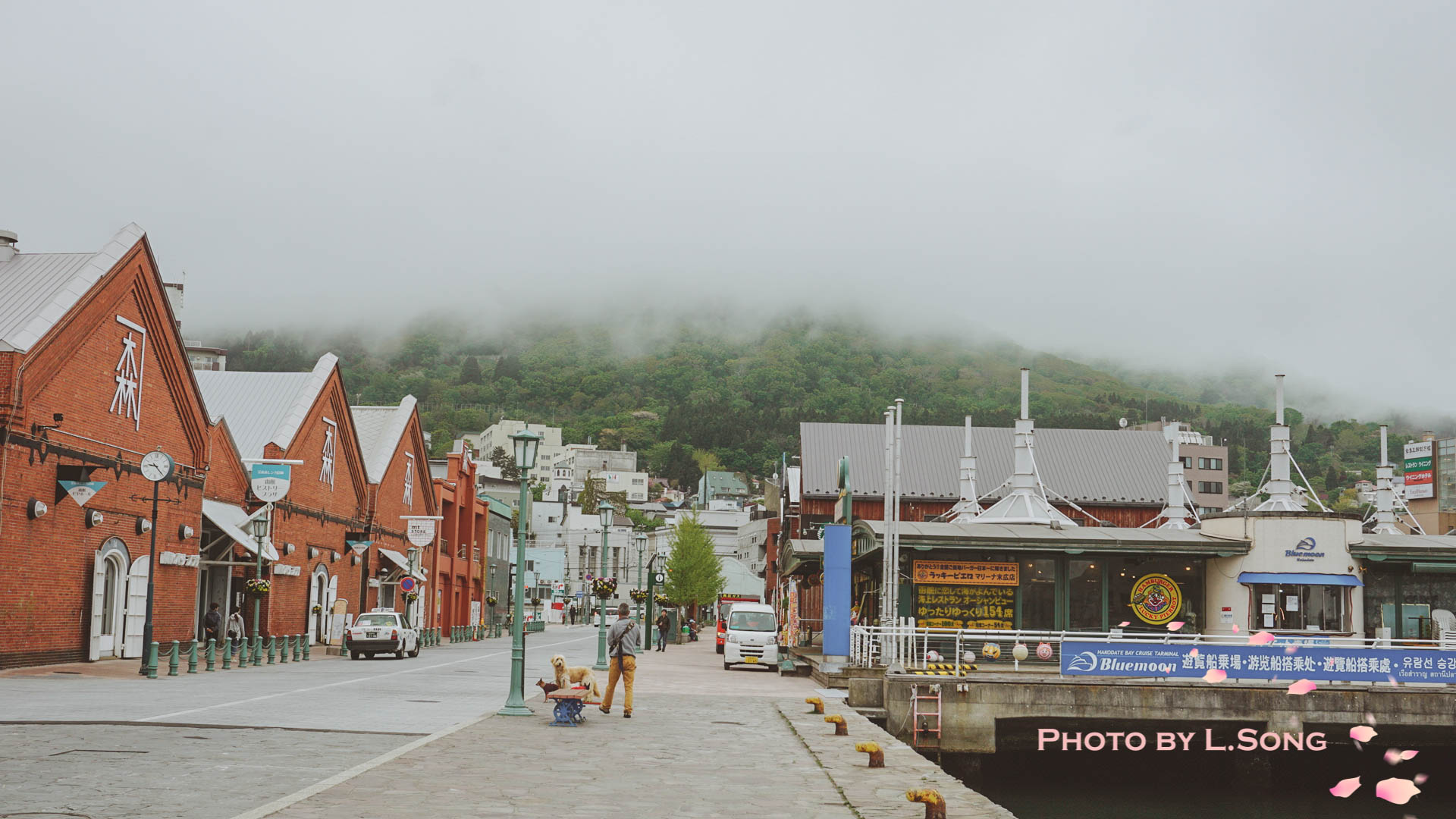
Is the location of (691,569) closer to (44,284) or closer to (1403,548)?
(1403,548)

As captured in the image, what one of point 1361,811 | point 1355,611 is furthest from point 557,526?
point 1361,811

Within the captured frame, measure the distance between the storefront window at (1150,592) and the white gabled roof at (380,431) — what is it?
99.8 ft

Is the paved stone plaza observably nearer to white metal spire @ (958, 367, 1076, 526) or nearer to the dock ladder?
the dock ladder

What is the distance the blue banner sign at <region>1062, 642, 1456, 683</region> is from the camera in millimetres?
25203

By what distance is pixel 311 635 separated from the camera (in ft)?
149

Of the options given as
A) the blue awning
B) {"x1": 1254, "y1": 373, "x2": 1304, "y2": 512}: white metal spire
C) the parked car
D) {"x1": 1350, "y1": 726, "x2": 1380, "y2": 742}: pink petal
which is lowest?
{"x1": 1350, "y1": 726, "x2": 1380, "y2": 742}: pink petal

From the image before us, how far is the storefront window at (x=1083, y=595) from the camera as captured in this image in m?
37.4

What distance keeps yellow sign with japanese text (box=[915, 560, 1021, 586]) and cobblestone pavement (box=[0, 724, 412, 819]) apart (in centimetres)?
2333

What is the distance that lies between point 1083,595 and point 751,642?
10.2m

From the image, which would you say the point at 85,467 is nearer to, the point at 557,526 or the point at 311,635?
the point at 311,635

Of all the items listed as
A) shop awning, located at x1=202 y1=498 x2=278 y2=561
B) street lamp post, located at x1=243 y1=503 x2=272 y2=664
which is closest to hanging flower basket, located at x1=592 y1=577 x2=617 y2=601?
street lamp post, located at x1=243 y1=503 x2=272 y2=664

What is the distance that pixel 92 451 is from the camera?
2908 centimetres

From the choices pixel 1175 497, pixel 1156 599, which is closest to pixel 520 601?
pixel 1156 599

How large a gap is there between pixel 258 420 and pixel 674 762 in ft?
113
